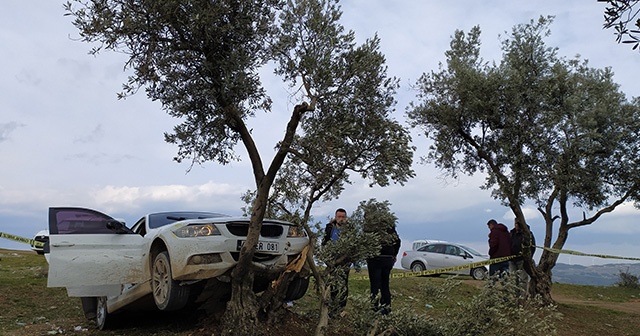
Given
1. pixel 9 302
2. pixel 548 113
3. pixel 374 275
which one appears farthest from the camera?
pixel 548 113

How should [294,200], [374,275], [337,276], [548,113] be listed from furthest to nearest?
[548,113] < [374,275] < [294,200] < [337,276]

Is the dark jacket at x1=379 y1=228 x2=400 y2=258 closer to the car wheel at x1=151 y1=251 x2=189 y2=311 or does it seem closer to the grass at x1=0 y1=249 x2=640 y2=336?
the grass at x1=0 y1=249 x2=640 y2=336

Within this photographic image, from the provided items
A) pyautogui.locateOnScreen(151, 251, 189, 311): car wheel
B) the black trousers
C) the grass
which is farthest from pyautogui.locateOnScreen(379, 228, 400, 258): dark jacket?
pyautogui.locateOnScreen(151, 251, 189, 311): car wheel

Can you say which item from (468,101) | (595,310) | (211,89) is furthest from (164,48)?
(595,310)

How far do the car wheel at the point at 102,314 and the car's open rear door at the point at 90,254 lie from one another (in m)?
0.60

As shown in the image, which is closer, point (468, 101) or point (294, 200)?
point (294, 200)

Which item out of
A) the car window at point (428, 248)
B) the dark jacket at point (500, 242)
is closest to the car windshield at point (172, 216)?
the dark jacket at point (500, 242)

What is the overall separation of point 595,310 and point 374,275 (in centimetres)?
847

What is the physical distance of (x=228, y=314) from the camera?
660 centimetres

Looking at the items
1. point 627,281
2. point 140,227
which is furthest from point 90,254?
point 627,281

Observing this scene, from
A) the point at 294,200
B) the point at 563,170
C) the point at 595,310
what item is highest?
the point at 563,170

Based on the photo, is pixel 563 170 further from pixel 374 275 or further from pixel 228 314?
pixel 228 314

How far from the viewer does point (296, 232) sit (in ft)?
24.4

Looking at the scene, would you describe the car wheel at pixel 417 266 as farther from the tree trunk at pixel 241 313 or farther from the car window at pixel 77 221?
the car window at pixel 77 221
